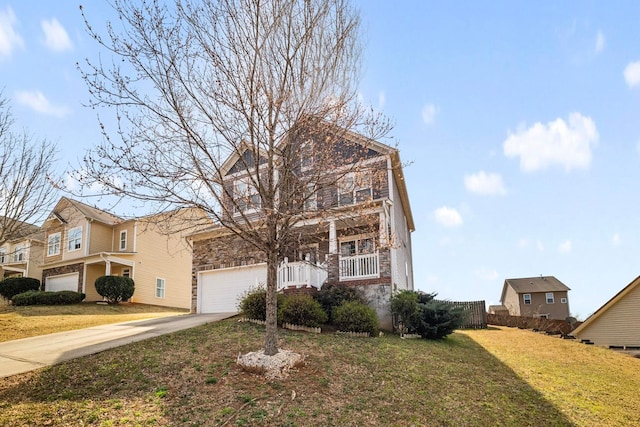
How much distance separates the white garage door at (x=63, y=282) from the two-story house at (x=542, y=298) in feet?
119

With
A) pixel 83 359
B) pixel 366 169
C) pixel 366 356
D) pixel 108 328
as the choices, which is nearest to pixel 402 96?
pixel 366 169

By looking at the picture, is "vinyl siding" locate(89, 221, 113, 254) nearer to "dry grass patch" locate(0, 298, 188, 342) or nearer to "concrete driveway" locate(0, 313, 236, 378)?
"dry grass patch" locate(0, 298, 188, 342)

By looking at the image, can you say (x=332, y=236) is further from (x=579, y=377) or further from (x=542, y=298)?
(x=542, y=298)

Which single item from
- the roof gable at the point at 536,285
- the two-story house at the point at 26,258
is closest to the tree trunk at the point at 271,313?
the two-story house at the point at 26,258

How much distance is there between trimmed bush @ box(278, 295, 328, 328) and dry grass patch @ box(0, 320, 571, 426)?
2039mm

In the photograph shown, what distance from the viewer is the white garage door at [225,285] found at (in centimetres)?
1798

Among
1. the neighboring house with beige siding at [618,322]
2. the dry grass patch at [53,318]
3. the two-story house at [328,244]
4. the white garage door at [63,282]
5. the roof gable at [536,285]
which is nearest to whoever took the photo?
the two-story house at [328,244]

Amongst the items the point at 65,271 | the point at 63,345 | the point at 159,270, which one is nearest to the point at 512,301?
the point at 159,270

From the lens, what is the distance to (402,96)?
9758mm

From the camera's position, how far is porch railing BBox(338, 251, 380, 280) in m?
15.6

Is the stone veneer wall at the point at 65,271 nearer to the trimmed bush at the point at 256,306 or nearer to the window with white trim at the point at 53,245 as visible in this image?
the window with white trim at the point at 53,245

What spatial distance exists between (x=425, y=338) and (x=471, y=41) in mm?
8675

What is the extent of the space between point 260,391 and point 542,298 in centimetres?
4086

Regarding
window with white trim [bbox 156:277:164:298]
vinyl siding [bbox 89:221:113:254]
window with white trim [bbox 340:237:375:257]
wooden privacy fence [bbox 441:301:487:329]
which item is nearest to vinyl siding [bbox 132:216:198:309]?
window with white trim [bbox 156:277:164:298]
